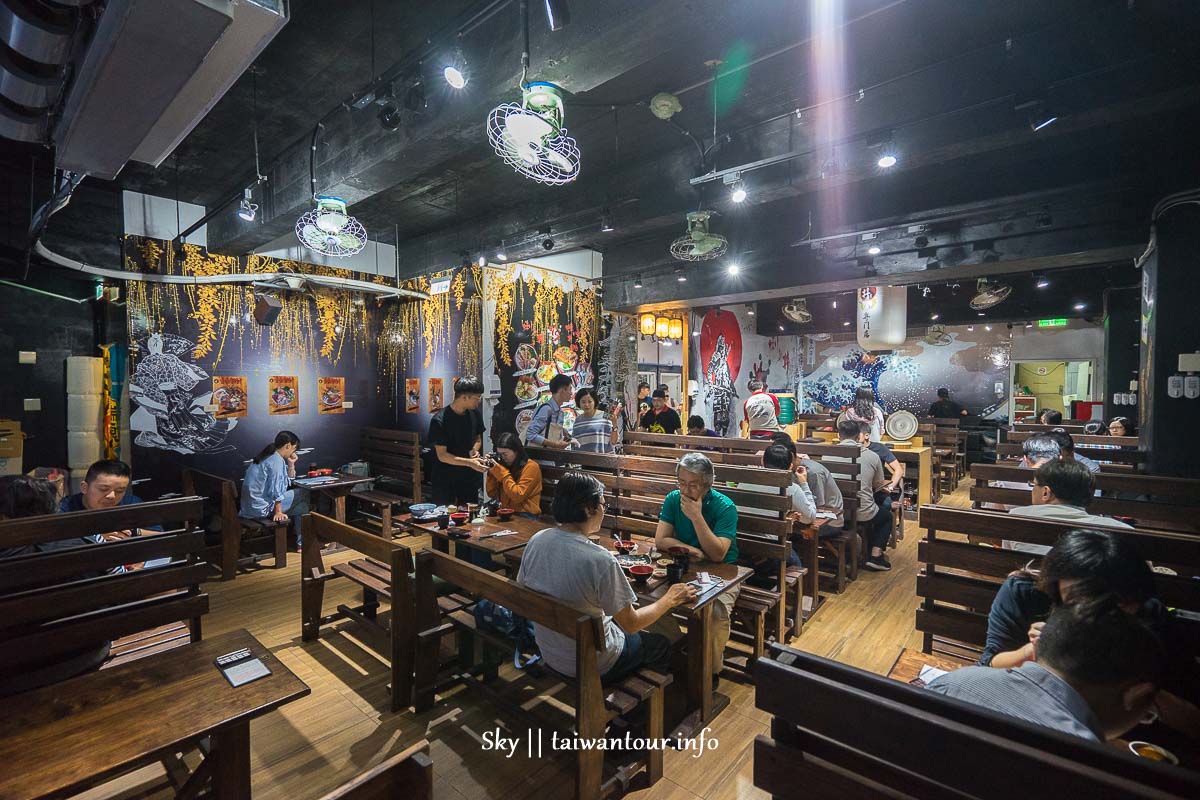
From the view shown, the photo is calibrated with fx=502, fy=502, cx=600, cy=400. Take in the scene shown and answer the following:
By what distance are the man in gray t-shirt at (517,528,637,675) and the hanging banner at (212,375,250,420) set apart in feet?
18.8

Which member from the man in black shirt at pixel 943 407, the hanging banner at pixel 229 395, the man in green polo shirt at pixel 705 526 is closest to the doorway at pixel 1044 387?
the man in black shirt at pixel 943 407

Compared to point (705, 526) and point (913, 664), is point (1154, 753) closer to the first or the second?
point (913, 664)

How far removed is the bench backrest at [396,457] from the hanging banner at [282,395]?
3.38 feet

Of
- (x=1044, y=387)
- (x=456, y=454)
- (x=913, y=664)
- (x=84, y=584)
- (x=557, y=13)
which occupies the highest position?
(x=557, y=13)

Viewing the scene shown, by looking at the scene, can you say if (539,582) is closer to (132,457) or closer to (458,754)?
(458,754)

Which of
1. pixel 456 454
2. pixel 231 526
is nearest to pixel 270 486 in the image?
pixel 231 526

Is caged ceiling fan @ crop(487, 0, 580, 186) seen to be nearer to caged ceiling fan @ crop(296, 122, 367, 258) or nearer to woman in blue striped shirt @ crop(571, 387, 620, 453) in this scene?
caged ceiling fan @ crop(296, 122, 367, 258)

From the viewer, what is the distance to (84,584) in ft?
7.45

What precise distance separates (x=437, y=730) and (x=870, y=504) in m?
4.28

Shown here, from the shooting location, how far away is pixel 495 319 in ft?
25.0

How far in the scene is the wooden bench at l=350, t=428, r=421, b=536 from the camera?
651 centimetres

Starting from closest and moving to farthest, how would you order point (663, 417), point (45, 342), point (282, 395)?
point (45, 342)
point (282, 395)
point (663, 417)

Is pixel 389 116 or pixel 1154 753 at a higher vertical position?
pixel 389 116

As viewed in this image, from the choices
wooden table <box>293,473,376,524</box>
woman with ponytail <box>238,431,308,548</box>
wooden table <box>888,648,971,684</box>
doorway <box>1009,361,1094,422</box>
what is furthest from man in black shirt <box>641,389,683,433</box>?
doorway <box>1009,361,1094,422</box>
